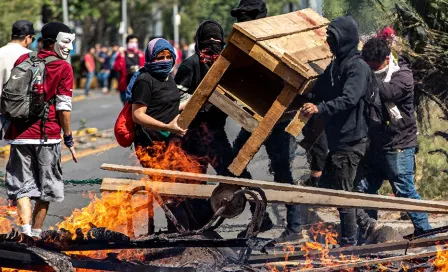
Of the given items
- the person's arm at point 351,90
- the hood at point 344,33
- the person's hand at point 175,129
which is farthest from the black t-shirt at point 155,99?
the hood at point 344,33

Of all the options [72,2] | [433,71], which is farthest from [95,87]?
[433,71]

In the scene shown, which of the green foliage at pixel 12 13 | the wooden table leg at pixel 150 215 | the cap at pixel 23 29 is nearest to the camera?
the wooden table leg at pixel 150 215

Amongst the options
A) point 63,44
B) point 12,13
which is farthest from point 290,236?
point 12,13

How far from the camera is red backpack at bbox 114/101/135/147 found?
24.4 ft

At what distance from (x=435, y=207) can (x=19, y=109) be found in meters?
3.10

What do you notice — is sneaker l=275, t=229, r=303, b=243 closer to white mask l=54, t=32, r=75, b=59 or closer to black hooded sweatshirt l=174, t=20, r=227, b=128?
black hooded sweatshirt l=174, t=20, r=227, b=128

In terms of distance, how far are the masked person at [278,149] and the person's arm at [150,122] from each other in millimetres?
873

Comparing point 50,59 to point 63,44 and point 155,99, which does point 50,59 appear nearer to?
point 63,44

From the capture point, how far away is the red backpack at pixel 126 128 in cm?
745

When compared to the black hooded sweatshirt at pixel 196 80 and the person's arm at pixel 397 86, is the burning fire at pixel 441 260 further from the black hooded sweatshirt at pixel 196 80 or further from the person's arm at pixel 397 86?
the black hooded sweatshirt at pixel 196 80

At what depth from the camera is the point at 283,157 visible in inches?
323

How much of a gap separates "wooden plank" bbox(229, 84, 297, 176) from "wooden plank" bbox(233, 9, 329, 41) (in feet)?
1.38

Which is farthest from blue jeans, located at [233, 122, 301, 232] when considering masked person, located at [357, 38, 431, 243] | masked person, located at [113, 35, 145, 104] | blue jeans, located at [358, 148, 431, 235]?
masked person, located at [113, 35, 145, 104]

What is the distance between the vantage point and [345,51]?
7.23m
